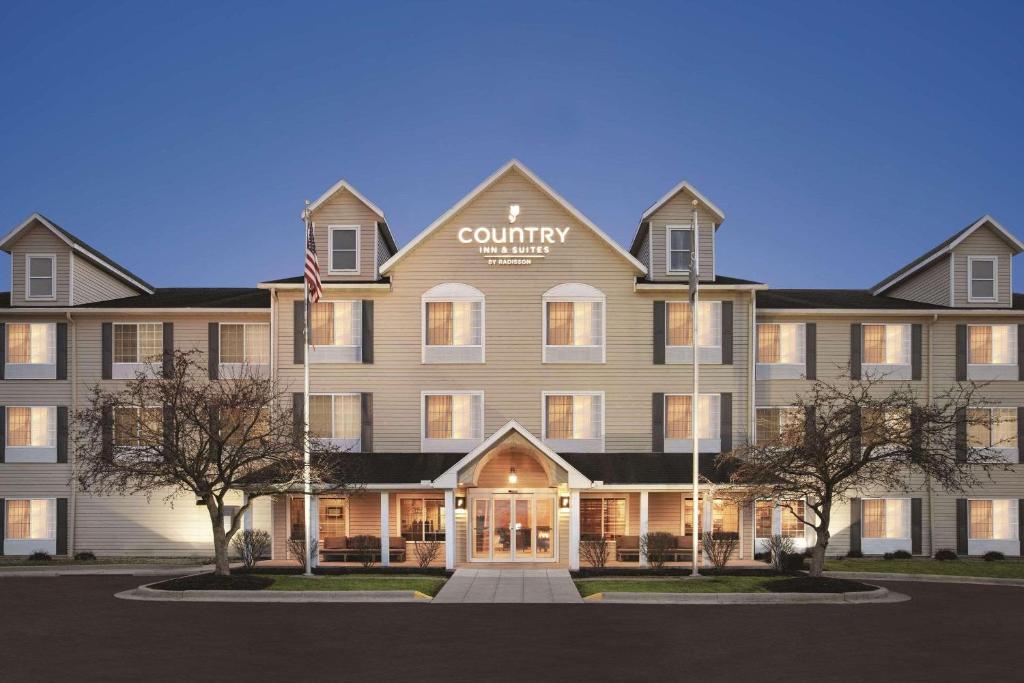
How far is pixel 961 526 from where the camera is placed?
30.9m

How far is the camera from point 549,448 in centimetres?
2939

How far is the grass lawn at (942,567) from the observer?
85.9 feet

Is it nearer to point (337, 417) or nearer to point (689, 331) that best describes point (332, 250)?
point (337, 417)

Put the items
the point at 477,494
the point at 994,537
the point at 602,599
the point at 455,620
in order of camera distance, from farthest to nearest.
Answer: the point at 994,537, the point at 477,494, the point at 602,599, the point at 455,620

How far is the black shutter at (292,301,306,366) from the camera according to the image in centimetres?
3017

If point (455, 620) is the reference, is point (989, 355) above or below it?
above

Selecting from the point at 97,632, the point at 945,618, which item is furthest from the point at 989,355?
the point at 97,632

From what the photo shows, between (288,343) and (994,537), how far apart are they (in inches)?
1067

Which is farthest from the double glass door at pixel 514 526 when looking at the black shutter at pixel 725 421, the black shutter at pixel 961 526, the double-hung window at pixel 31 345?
the double-hung window at pixel 31 345

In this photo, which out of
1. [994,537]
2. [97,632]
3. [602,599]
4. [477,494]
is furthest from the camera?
[994,537]

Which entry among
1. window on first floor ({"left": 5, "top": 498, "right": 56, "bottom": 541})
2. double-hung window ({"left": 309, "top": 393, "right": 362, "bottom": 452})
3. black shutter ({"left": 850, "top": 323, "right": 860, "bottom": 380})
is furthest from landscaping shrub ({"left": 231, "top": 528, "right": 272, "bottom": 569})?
black shutter ({"left": 850, "top": 323, "right": 860, "bottom": 380})

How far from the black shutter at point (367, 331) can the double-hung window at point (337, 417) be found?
1.46 meters

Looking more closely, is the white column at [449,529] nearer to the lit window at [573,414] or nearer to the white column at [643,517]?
the lit window at [573,414]

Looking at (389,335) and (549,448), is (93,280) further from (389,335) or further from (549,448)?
(549,448)
